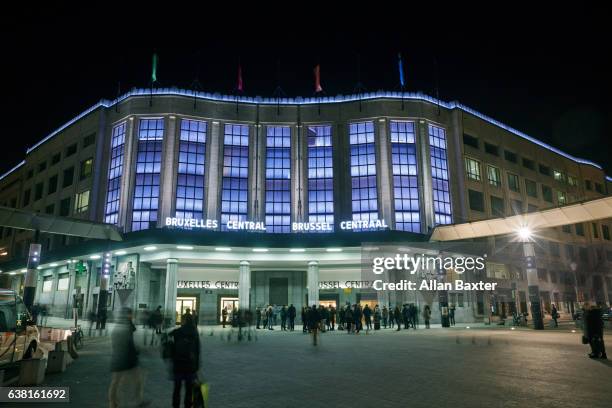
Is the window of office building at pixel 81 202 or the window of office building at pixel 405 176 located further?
the window of office building at pixel 81 202

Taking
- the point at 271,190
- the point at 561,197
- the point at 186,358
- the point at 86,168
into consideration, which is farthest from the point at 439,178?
the point at 186,358

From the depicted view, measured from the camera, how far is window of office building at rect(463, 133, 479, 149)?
59.3 metres

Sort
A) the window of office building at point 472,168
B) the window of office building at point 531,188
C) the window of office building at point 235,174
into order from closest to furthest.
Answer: the window of office building at point 235,174, the window of office building at point 472,168, the window of office building at point 531,188

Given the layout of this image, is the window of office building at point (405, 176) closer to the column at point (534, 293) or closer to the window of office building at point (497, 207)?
the window of office building at point (497, 207)

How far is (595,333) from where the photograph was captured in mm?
15547

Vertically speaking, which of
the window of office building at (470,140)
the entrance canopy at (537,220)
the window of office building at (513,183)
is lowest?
the entrance canopy at (537,220)

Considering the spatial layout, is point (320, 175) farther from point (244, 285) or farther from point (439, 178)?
point (244, 285)

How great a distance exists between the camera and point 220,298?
47594 millimetres

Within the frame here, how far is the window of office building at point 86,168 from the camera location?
58.5 metres

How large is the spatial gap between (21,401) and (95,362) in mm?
6510

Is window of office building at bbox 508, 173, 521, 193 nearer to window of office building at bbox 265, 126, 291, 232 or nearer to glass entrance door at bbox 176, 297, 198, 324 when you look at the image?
window of office building at bbox 265, 126, 291, 232

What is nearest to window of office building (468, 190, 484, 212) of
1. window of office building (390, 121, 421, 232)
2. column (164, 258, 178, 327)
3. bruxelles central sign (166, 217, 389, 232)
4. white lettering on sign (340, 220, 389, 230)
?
window of office building (390, 121, 421, 232)

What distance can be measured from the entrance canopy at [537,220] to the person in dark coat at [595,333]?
15873 millimetres

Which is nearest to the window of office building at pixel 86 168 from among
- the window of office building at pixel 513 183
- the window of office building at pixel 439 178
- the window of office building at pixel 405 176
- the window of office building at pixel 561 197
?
the window of office building at pixel 405 176
